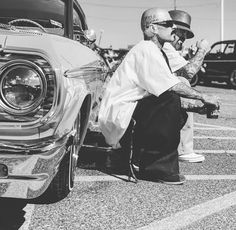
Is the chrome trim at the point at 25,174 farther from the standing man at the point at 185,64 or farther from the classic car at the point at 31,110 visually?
the standing man at the point at 185,64

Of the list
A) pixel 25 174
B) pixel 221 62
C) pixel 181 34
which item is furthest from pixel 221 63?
pixel 25 174

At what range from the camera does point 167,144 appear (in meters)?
3.72

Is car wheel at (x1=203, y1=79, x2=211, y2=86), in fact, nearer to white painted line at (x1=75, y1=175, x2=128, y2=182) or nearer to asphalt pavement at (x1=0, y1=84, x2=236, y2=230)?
asphalt pavement at (x1=0, y1=84, x2=236, y2=230)

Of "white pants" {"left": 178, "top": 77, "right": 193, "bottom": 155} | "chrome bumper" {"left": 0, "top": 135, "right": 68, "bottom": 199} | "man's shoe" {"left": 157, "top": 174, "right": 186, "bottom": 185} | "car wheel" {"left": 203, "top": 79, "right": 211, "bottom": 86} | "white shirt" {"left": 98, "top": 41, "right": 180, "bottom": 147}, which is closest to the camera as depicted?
"chrome bumper" {"left": 0, "top": 135, "right": 68, "bottom": 199}

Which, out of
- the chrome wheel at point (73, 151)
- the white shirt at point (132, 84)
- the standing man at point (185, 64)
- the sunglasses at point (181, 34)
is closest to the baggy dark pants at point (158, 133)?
the white shirt at point (132, 84)

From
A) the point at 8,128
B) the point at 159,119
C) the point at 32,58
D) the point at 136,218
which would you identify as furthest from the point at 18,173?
the point at 159,119

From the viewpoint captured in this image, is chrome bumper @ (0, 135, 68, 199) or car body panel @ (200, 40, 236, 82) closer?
chrome bumper @ (0, 135, 68, 199)

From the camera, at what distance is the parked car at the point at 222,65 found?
626 inches

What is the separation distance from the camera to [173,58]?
176 inches

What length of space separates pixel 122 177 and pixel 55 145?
1.53m

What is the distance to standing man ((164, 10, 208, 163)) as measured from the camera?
14.6ft

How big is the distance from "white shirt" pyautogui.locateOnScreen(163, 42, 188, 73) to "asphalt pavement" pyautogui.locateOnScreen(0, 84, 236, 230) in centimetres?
98

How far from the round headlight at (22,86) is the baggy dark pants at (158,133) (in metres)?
1.41

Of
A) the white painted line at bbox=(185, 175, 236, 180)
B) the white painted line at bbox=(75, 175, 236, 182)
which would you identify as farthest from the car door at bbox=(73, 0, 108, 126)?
the white painted line at bbox=(185, 175, 236, 180)
